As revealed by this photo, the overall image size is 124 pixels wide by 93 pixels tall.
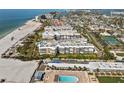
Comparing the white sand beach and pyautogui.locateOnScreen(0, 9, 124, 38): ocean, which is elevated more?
pyautogui.locateOnScreen(0, 9, 124, 38): ocean

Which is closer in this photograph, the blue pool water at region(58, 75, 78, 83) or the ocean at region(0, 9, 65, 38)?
the blue pool water at region(58, 75, 78, 83)

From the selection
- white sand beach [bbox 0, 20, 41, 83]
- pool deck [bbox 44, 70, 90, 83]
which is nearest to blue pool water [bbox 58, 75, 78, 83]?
pool deck [bbox 44, 70, 90, 83]

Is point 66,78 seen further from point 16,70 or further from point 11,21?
point 11,21

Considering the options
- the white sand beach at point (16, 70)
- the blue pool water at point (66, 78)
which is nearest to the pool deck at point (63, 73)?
the blue pool water at point (66, 78)

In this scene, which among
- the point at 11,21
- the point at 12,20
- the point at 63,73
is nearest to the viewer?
the point at 63,73

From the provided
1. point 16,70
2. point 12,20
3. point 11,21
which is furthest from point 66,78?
point 12,20

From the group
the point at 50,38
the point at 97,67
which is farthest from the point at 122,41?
the point at 97,67

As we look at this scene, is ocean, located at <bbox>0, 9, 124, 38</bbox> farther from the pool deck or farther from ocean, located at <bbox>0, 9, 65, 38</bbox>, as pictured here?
the pool deck

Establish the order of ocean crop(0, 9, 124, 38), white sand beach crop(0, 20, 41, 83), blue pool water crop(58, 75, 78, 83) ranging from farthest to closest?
ocean crop(0, 9, 124, 38)
white sand beach crop(0, 20, 41, 83)
blue pool water crop(58, 75, 78, 83)

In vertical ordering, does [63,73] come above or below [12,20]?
below

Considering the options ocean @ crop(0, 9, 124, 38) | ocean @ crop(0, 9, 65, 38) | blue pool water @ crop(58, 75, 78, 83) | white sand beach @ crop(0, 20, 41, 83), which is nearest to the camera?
blue pool water @ crop(58, 75, 78, 83)
